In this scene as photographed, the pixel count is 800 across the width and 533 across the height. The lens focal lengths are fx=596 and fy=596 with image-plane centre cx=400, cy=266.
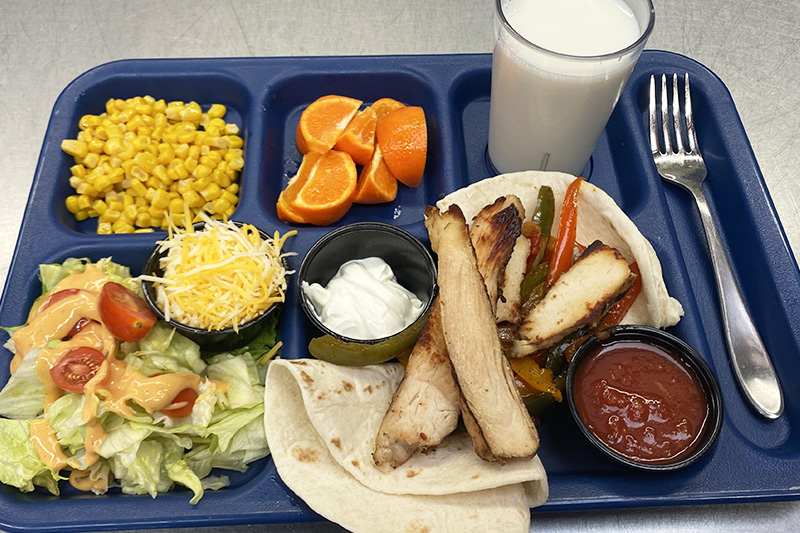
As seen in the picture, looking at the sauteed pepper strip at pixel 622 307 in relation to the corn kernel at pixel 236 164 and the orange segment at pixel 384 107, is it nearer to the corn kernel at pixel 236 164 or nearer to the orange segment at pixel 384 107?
the orange segment at pixel 384 107

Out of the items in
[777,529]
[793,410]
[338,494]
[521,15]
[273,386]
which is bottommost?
[777,529]

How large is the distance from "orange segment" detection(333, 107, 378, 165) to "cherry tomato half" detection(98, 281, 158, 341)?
118 centimetres

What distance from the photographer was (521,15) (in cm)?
220

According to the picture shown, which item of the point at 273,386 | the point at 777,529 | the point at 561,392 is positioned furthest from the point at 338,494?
the point at 777,529

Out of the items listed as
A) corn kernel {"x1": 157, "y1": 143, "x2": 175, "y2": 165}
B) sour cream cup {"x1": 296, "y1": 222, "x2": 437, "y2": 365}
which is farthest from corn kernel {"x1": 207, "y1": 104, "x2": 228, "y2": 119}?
sour cream cup {"x1": 296, "y1": 222, "x2": 437, "y2": 365}

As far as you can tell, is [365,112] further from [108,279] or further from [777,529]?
[777,529]

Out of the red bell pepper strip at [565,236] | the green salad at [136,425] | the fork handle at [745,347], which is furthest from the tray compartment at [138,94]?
the fork handle at [745,347]

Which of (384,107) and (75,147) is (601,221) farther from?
(75,147)

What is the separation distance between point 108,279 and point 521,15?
184 cm

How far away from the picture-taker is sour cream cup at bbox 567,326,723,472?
1.84 meters

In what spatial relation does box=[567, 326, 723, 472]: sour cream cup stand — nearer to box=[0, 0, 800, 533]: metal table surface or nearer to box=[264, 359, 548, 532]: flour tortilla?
box=[264, 359, 548, 532]: flour tortilla

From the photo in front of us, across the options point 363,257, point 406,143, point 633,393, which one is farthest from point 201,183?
point 633,393

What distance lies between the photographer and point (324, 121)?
282 centimetres

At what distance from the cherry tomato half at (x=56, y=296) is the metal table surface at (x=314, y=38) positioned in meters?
1.32
